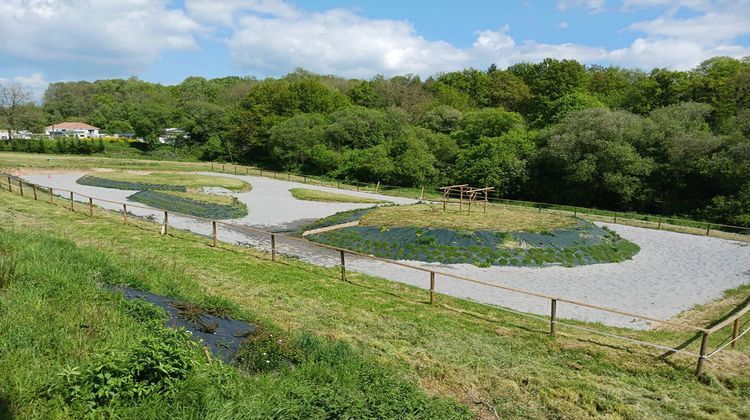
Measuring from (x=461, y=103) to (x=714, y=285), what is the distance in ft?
168

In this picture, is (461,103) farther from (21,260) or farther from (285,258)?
(21,260)

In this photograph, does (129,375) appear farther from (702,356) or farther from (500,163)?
(500,163)

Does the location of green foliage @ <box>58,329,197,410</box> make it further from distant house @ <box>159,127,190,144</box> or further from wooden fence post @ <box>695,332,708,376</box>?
distant house @ <box>159,127,190,144</box>

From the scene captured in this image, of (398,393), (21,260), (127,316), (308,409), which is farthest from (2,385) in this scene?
(21,260)

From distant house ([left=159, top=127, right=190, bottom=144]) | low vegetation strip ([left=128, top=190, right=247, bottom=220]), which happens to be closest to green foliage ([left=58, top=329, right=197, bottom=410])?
low vegetation strip ([left=128, top=190, right=247, bottom=220])

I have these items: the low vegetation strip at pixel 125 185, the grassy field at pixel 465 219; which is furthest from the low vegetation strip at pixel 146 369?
the low vegetation strip at pixel 125 185

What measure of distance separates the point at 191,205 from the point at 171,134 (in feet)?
212

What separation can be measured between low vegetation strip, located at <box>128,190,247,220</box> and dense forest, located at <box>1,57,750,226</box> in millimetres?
21353

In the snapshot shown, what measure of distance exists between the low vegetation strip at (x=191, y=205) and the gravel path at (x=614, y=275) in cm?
202

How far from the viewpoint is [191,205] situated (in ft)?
97.2

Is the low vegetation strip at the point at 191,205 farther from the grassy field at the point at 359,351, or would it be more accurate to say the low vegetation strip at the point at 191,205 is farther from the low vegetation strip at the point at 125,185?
the grassy field at the point at 359,351

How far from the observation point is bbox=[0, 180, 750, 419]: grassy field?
5402 millimetres

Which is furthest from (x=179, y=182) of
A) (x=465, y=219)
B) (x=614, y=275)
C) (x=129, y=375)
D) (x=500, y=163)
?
(x=129, y=375)

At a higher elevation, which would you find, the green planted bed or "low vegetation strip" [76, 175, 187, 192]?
"low vegetation strip" [76, 175, 187, 192]
